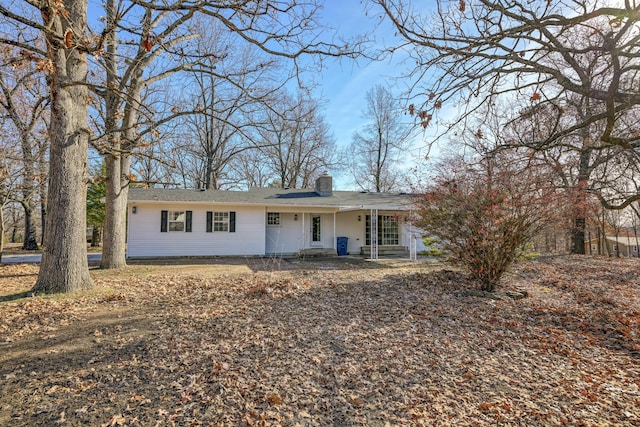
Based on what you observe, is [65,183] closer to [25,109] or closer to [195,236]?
[195,236]

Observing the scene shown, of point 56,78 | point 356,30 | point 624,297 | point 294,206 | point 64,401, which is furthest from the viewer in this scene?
point 294,206

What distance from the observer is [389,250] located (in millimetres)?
16625

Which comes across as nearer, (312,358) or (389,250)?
(312,358)

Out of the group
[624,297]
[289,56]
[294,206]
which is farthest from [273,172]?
[624,297]

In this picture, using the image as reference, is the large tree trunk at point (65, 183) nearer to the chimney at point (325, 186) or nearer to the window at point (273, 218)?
the window at point (273, 218)

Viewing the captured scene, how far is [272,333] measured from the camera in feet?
14.6

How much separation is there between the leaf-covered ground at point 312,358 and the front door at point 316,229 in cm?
926

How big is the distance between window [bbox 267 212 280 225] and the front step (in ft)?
15.0

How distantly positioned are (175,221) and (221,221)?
76.0 inches

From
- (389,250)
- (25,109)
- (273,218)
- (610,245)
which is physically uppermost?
(25,109)

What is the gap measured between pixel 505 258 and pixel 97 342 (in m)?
7.52

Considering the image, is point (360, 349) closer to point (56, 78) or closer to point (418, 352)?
point (418, 352)

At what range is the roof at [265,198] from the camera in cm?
1358

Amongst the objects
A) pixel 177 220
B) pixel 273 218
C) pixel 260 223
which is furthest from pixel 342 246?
pixel 177 220
